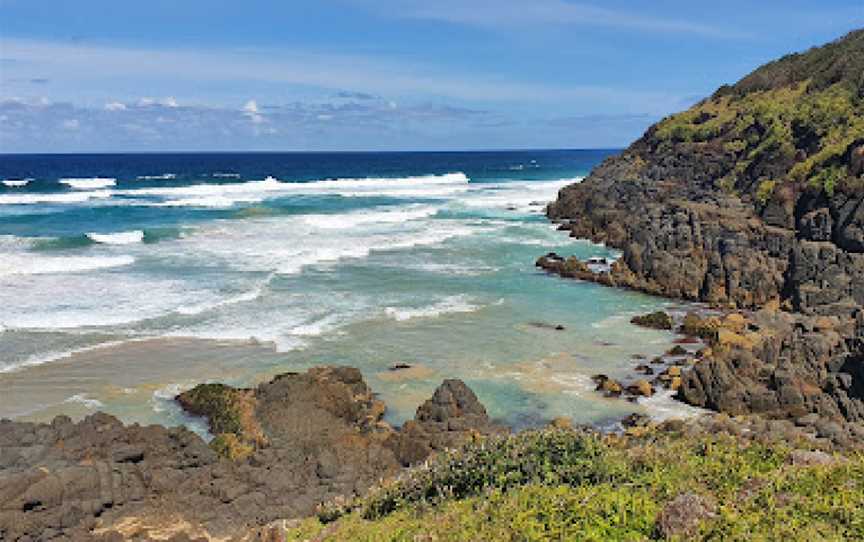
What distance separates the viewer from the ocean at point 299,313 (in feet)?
72.7

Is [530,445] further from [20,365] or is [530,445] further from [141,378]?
[20,365]

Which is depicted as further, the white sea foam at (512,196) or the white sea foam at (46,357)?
the white sea foam at (512,196)

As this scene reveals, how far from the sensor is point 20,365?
77.5 ft

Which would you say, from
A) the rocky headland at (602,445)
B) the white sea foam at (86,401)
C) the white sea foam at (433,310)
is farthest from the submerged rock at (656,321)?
the white sea foam at (86,401)

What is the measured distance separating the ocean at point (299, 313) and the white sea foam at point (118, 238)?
0.10 metres

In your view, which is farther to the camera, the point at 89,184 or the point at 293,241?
the point at 89,184

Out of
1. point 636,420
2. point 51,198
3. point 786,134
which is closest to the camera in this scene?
point 636,420

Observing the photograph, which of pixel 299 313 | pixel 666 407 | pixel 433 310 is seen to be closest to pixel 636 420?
pixel 666 407

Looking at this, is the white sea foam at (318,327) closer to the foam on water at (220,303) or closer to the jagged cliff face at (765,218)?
the foam on water at (220,303)

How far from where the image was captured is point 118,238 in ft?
161

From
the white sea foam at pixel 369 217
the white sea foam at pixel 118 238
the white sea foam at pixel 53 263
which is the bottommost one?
the white sea foam at pixel 53 263

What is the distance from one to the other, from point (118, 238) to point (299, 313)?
79.6 ft

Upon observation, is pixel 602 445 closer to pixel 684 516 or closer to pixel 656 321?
pixel 684 516

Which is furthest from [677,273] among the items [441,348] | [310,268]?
[310,268]
